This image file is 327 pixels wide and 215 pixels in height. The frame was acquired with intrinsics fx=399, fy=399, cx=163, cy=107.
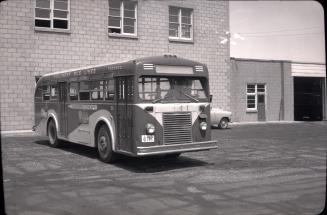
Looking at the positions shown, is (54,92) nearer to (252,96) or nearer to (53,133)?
(53,133)

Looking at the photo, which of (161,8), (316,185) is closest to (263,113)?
(161,8)

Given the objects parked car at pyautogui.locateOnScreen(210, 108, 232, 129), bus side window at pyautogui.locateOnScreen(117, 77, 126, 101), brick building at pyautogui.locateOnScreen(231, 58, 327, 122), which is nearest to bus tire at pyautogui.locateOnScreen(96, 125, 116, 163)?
bus side window at pyautogui.locateOnScreen(117, 77, 126, 101)

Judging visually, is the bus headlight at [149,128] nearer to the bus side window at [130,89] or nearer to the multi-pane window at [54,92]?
the bus side window at [130,89]

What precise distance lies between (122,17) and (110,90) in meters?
14.1

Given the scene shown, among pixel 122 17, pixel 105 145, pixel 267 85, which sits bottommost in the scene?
pixel 105 145

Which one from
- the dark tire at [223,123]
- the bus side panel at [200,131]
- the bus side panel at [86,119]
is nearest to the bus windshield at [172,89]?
the bus side panel at [200,131]

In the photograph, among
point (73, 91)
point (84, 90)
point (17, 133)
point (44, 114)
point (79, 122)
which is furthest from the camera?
point (17, 133)

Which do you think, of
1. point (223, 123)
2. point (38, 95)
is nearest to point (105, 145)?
point (38, 95)

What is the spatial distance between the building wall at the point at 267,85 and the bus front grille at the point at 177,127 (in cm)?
1887

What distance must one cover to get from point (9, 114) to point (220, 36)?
1475 centimetres

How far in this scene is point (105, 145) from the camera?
420 inches

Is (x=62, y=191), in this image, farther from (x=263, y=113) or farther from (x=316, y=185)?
(x=263, y=113)

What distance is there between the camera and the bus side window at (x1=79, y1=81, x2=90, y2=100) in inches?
456

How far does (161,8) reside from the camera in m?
25.0
